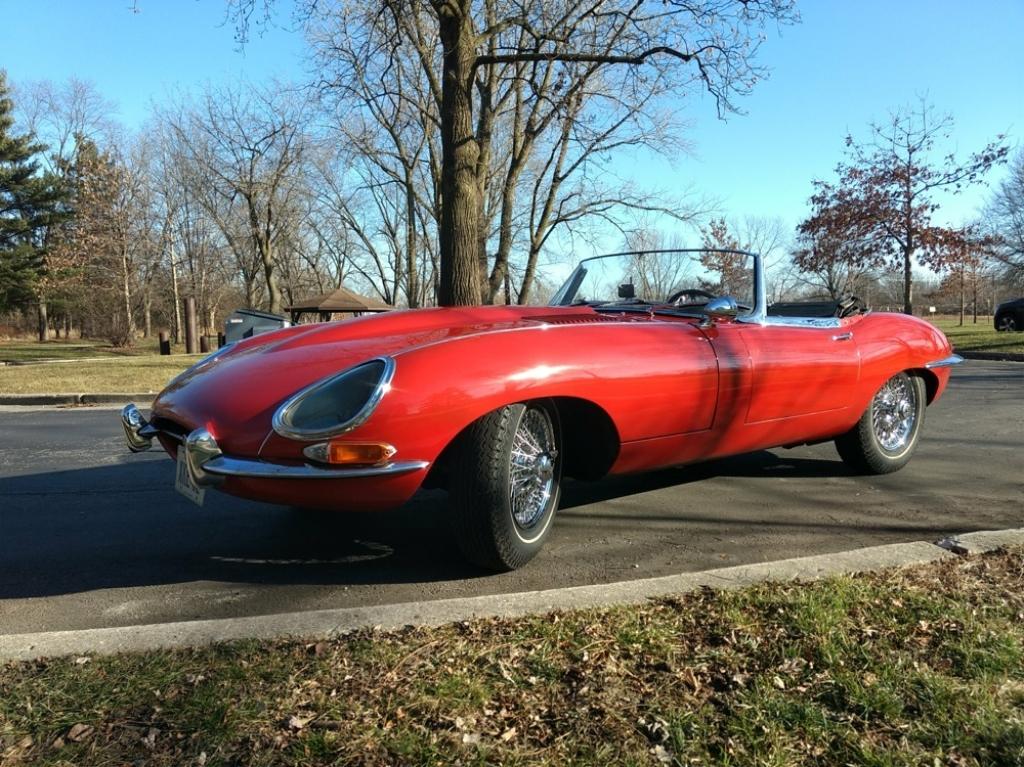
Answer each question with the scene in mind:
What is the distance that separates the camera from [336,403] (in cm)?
250

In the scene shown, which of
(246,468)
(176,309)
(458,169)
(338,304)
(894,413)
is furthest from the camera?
(176,309)

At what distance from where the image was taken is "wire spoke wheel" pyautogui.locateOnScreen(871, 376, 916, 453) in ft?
14.8

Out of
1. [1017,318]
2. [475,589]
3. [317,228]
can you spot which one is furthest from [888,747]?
[317,228]

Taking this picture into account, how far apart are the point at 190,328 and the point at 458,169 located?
2072 centimetres

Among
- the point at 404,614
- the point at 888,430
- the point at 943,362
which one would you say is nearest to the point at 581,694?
the point at 404,614

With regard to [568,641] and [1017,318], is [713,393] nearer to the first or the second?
[568,641]

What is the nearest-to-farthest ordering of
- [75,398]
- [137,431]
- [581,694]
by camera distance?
1. [581,694]
2. [137,431]
3. [75,398]

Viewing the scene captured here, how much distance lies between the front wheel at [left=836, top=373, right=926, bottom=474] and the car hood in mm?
2049

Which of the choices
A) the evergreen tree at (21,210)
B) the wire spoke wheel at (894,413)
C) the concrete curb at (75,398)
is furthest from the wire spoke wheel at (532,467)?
the evergreen tree at (21,210)

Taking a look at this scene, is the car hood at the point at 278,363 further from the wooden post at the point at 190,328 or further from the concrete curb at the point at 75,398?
the wooden post at the point at 190,328

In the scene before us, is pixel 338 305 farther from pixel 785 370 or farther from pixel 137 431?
pixel 785 370

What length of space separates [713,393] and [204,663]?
7.90 feet

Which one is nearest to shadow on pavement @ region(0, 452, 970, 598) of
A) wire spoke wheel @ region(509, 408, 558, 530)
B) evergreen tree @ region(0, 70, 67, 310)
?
wire spoke wheel @ region(509, 408, 558, 530)

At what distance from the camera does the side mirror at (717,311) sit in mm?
3549
